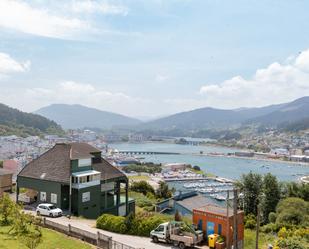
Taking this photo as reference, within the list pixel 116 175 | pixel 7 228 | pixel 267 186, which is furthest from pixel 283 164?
pixel 7 228

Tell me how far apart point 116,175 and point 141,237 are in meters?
10.1

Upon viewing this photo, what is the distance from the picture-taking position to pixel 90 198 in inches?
938

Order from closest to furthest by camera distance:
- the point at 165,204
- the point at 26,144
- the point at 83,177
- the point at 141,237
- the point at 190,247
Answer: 1. the point at 190,247
2. the point at 141,237
3. the point at 83,177
4. the point at 165,204
5. the point at 26,144

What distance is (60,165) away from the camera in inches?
939

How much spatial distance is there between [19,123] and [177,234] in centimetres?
17040

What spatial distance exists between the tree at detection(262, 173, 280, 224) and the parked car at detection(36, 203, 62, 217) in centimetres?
1973

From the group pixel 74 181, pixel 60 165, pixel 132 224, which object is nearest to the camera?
pixel 132 224

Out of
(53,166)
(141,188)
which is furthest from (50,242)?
(141,188)

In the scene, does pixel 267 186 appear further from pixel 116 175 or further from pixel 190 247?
pixel 190 247

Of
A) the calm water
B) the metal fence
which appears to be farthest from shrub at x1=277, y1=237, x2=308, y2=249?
the calm water

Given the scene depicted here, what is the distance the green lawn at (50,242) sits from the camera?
1494cm

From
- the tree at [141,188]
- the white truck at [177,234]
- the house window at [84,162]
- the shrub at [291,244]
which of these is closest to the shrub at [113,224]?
the white truck at [177,234]

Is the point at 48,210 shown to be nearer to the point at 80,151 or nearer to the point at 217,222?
the point at 80,151

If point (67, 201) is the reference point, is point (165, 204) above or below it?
below
